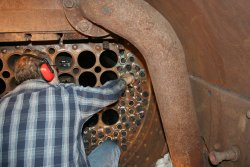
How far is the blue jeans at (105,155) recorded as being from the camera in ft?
6.57

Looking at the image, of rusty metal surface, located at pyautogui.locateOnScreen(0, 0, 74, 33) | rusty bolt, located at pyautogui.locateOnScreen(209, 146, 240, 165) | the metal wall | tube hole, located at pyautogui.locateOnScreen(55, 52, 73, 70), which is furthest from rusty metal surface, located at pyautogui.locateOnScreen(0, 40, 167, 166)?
rusty bolt, located at pyautogui.locateOnScreen(209, 146, 240, 165)

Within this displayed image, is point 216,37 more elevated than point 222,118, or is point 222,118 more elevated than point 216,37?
point 216,37

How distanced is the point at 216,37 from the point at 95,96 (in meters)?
0.84

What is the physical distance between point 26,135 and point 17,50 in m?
0.71

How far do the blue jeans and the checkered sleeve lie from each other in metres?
0.44

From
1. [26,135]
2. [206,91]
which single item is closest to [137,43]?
[206,91]

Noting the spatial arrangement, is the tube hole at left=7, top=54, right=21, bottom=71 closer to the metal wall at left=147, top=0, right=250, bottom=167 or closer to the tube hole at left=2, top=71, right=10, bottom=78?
the tube hole at left=2, top=71, right=10, bottom=78

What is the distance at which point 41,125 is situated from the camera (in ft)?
5.15

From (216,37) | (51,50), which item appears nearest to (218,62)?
(216,37)

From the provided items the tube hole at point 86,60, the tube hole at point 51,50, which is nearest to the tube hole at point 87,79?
the tube hole at point 86,60

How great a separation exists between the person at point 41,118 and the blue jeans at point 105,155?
0.29 m

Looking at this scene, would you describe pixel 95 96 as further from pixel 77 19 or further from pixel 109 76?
pixel 109 76

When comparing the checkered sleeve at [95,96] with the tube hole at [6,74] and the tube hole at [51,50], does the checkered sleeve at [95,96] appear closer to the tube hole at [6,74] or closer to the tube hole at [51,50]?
the tube hole at [51,50]

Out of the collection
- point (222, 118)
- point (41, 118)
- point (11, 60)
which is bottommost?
point (222, 118)
